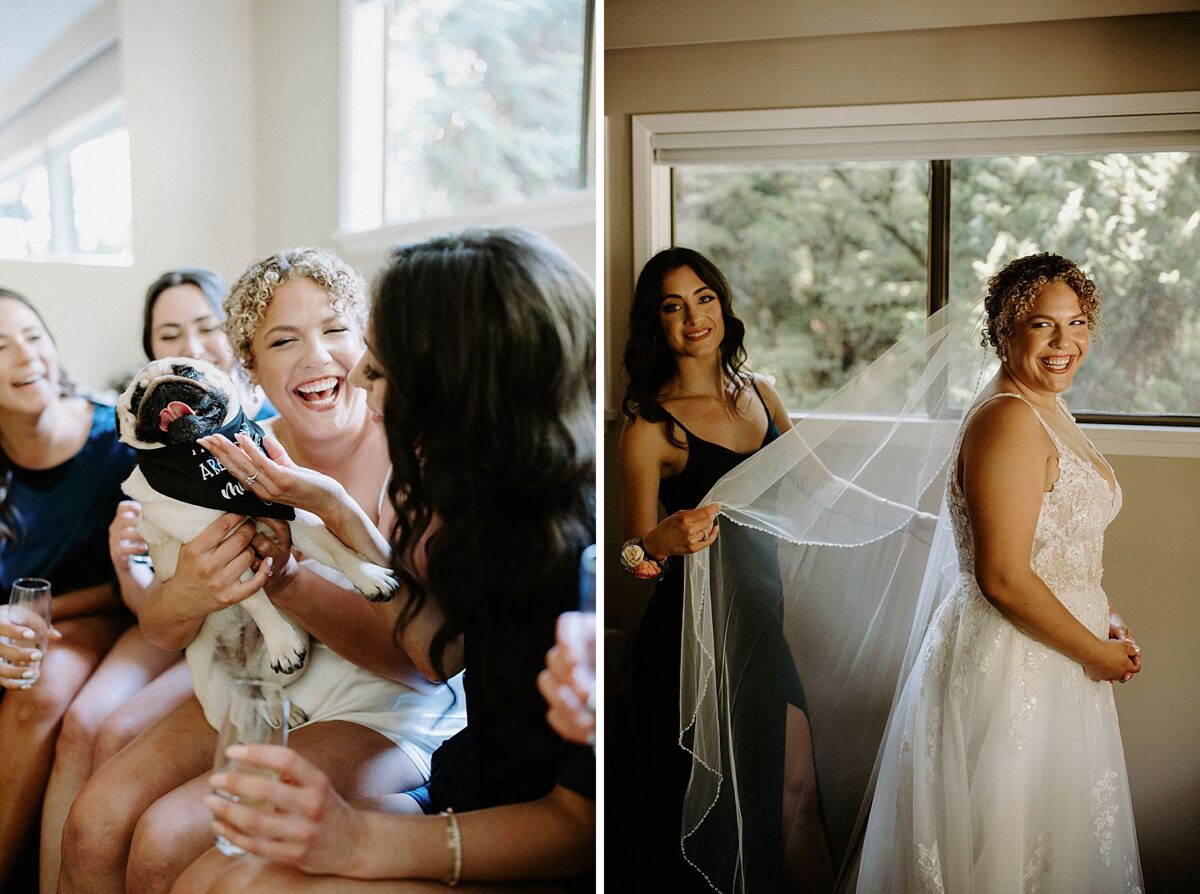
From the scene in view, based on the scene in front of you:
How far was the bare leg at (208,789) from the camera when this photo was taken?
1.21 meters

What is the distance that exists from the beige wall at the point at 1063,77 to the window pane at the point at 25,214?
1604mm

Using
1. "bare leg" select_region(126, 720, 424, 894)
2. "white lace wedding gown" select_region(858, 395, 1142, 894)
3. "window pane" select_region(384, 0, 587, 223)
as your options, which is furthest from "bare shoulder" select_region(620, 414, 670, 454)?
"bare leg" select_region(126, 720, 424, 894)

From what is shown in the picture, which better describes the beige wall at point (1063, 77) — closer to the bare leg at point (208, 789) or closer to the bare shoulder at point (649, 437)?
the bare shoulder at point (649, 437)

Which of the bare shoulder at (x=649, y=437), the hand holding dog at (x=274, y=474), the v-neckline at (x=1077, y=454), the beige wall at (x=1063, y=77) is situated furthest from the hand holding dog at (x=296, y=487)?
the beige wall at (x=1063, y=77)

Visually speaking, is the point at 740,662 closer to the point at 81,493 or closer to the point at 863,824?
the point at 863,824

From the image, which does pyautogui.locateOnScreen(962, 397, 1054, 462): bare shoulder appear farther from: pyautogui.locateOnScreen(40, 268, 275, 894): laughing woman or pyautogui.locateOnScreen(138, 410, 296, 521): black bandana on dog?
pyautogui.locateOnScreen(40, 268, 275, 894): laughing woman

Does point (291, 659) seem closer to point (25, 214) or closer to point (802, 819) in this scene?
point (25, 214)

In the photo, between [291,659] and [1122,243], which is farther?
[1122,243]

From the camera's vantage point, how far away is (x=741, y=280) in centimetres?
279

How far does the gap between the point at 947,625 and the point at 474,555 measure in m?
1.00

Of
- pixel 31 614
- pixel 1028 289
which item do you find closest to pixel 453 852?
pixel 31 614

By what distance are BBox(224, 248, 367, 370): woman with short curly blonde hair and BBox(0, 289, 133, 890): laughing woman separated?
0.68ft

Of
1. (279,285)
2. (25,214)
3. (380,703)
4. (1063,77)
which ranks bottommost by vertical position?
(380,703)

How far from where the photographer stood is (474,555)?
1264mm
